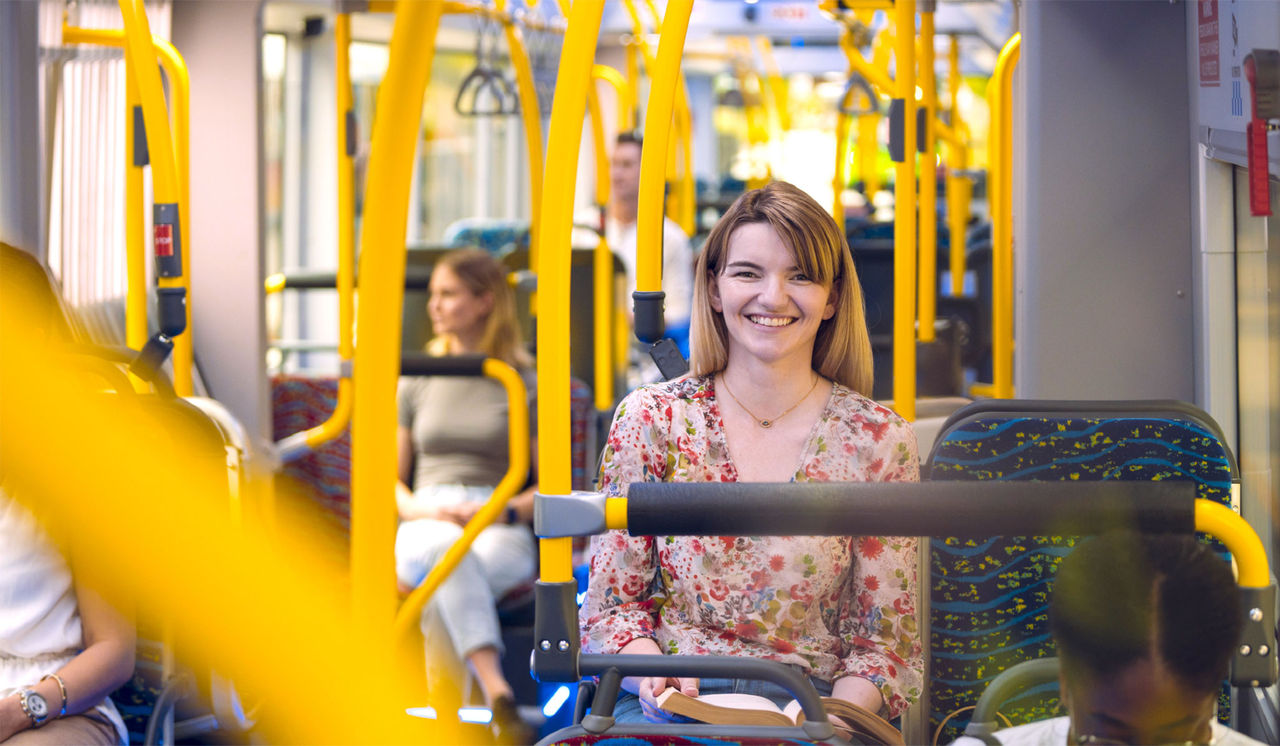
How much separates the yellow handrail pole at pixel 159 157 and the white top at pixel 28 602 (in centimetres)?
50

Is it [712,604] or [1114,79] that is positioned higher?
[1114,79]

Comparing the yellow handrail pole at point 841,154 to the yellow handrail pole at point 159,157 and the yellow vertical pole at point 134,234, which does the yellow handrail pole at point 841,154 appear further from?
the yellow handrail pole at point 159,157

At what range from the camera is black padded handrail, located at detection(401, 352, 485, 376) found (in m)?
3.10

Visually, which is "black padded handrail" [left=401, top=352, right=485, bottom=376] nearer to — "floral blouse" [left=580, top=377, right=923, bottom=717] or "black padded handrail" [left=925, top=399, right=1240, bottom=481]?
"floral blouse" [left=580, top=377, right=923, bottom=717]

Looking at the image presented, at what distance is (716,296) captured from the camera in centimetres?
208

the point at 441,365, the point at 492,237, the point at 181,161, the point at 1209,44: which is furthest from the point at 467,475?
the point at 492,237

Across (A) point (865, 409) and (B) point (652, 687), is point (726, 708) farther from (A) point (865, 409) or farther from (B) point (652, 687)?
(A) point (865, 409)

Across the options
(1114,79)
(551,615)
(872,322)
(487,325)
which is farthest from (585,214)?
(551,615)

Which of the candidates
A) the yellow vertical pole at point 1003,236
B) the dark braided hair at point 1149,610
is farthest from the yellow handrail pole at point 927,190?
the dark braided hair at point 1149,610

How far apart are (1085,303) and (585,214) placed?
19.4ft

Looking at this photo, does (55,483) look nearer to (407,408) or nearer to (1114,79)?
(407,408)

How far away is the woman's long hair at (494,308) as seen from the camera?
402cm

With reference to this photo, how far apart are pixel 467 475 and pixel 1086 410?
7.36 ft

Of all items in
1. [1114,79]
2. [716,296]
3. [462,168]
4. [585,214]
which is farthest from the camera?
[462,168]
